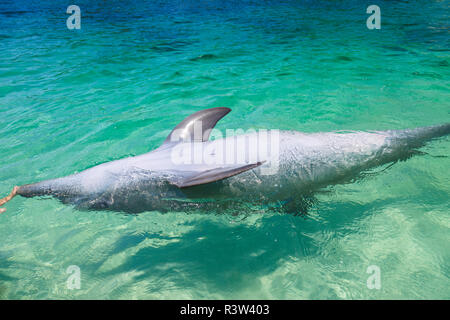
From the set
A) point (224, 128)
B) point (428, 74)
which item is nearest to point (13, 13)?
point (224, 128)

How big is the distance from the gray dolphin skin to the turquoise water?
0.21 meters

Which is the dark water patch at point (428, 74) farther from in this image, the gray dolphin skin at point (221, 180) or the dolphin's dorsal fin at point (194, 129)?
the dolphin's dorsal fin at point (194, 129)

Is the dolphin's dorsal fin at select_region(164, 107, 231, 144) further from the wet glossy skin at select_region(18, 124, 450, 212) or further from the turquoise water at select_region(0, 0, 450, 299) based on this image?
the turquoise water at select_region(0, 0, 450, 299)

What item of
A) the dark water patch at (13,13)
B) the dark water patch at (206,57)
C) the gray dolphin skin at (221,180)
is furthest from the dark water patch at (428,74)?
the dark water patch at (13,13)

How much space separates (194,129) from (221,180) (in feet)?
2.66

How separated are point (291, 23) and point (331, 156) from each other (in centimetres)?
1223

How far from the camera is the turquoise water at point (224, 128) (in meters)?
2.74

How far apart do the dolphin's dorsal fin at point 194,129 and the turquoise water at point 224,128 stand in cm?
86

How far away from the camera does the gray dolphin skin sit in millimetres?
3133

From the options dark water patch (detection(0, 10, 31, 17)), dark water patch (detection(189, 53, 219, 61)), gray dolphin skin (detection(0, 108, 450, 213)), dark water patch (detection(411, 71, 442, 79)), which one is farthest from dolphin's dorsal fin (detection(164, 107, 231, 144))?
dark water patch (detection(0, 10, 31, 17))

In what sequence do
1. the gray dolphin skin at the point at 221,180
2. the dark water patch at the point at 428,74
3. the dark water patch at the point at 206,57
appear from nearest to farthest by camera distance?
the gray dolphin skin at the point at 221,180, the dark water patch at the point at 428,74, the dark water patch at the point at 206,57

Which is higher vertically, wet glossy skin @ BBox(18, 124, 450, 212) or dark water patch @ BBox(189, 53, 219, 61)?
dark water patch @ BBox(189, 53, 219, 61)

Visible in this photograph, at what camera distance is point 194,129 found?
3592 mm

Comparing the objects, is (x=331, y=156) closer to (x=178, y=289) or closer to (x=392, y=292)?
(x=392, y=292)
